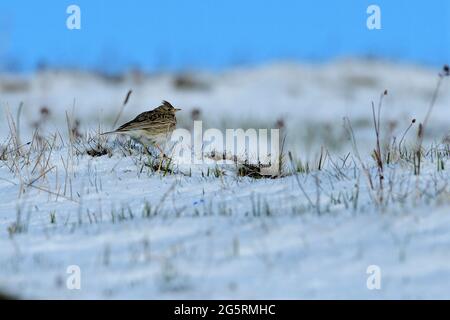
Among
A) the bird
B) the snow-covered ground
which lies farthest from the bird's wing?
the snow-covered ground

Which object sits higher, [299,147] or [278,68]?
[278,68]

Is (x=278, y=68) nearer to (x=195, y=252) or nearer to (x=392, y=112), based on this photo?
(x=392, y=112)

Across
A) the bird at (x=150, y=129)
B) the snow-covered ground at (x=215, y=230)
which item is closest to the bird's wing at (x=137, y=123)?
the bird at (x=150, y=129)

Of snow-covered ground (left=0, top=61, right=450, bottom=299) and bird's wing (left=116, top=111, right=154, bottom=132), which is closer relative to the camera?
snow-covered ground (left=0, top=61, right=450, bottom=299)

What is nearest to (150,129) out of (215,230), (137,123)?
(137,123)

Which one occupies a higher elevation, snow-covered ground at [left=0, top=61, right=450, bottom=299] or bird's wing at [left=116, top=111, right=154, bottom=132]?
bird's wing at [left=116, top=111, right=154, bottom=132]

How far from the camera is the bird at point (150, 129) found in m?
9.24

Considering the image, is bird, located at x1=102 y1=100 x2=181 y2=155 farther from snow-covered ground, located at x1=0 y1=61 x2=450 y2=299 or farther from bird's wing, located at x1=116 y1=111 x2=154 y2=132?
snow-covered ground, located at x1=0 y1=61 x2=450 y2=299

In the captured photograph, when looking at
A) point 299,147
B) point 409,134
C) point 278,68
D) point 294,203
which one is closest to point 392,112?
point 409,134

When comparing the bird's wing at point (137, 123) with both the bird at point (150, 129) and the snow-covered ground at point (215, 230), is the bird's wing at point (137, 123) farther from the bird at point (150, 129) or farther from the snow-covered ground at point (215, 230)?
the snow-covered ground at point (215, 230)

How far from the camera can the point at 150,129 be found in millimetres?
9367

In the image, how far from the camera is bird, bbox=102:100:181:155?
364 inches

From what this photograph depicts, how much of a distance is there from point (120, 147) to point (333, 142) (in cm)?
→ 615

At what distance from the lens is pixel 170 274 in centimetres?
448
